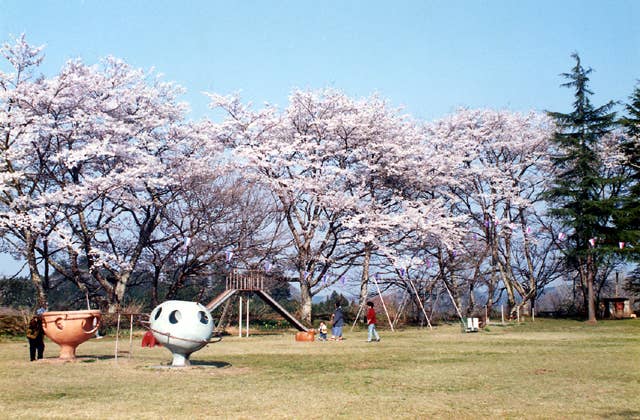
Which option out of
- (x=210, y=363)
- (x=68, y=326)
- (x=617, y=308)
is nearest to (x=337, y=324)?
(x=210, y=363)

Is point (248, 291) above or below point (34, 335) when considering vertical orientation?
above

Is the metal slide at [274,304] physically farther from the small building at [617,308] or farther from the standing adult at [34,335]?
the small building at [617,308]

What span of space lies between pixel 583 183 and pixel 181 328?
33.3 metres

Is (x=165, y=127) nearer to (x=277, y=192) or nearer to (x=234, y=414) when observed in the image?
(x=277, y=192)

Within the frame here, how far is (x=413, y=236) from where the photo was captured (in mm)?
38625

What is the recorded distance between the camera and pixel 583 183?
42312mm

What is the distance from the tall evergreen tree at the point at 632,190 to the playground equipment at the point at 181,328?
104 feet

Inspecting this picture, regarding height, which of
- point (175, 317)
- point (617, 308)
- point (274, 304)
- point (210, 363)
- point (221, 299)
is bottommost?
point (210, 363)

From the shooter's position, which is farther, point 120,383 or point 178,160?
point 178,160

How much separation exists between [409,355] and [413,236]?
19973 millimetres

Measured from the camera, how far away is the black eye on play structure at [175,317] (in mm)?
15141

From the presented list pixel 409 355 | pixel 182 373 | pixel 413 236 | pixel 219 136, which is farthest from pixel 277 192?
pixel 182 373

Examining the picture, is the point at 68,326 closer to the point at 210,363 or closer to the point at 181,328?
the point at 210,363

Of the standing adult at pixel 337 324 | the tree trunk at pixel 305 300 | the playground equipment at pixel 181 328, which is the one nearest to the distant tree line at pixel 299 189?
the tree trunk at pixel 305 300
